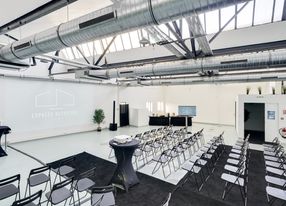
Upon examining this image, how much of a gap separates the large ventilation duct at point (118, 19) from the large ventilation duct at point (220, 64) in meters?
3.20

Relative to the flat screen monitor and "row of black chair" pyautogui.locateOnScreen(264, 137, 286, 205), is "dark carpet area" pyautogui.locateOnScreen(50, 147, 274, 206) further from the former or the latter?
the flat screen monitor

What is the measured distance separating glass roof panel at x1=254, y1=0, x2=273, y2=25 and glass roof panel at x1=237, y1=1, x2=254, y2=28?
0.15 meters

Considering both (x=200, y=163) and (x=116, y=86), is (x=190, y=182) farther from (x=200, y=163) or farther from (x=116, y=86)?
(x=116, y=86)

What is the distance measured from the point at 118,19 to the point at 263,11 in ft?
16.8

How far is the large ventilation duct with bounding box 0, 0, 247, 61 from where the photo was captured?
7.05ft

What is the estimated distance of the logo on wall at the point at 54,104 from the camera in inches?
363

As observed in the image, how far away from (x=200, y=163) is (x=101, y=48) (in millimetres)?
7215

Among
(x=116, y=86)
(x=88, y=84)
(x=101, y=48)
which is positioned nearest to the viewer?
(x=101, y=48)

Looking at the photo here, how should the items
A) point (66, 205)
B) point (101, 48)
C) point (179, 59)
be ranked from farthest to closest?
1. point (101, 48)
2. point (179, 59)
3. point (66, 205)

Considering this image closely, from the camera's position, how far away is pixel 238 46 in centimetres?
516

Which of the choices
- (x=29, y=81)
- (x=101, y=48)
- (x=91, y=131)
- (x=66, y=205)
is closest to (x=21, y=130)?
(x=29, y=81)

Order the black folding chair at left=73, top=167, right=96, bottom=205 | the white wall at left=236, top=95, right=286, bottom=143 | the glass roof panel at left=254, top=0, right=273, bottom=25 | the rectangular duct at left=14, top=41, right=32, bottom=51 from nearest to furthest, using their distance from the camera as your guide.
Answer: the black folding chair at left=73, top=167, right=96, bottom=205 < the rectangular duct at left=14, top=41, right=32, bottom=51 < the glass roof panel at left=254, top=0, right=273, bottom=25 < the white wall at left=236, top=95, right=286, bottom=143

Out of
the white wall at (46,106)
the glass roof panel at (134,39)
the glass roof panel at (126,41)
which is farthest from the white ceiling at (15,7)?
the white wall at (46,106)

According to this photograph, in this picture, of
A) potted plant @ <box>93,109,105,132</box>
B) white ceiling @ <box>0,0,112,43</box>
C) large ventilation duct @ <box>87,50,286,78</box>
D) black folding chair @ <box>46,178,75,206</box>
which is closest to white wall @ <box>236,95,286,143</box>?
large ventilation duct @ <box>87,50,286,78</box>
